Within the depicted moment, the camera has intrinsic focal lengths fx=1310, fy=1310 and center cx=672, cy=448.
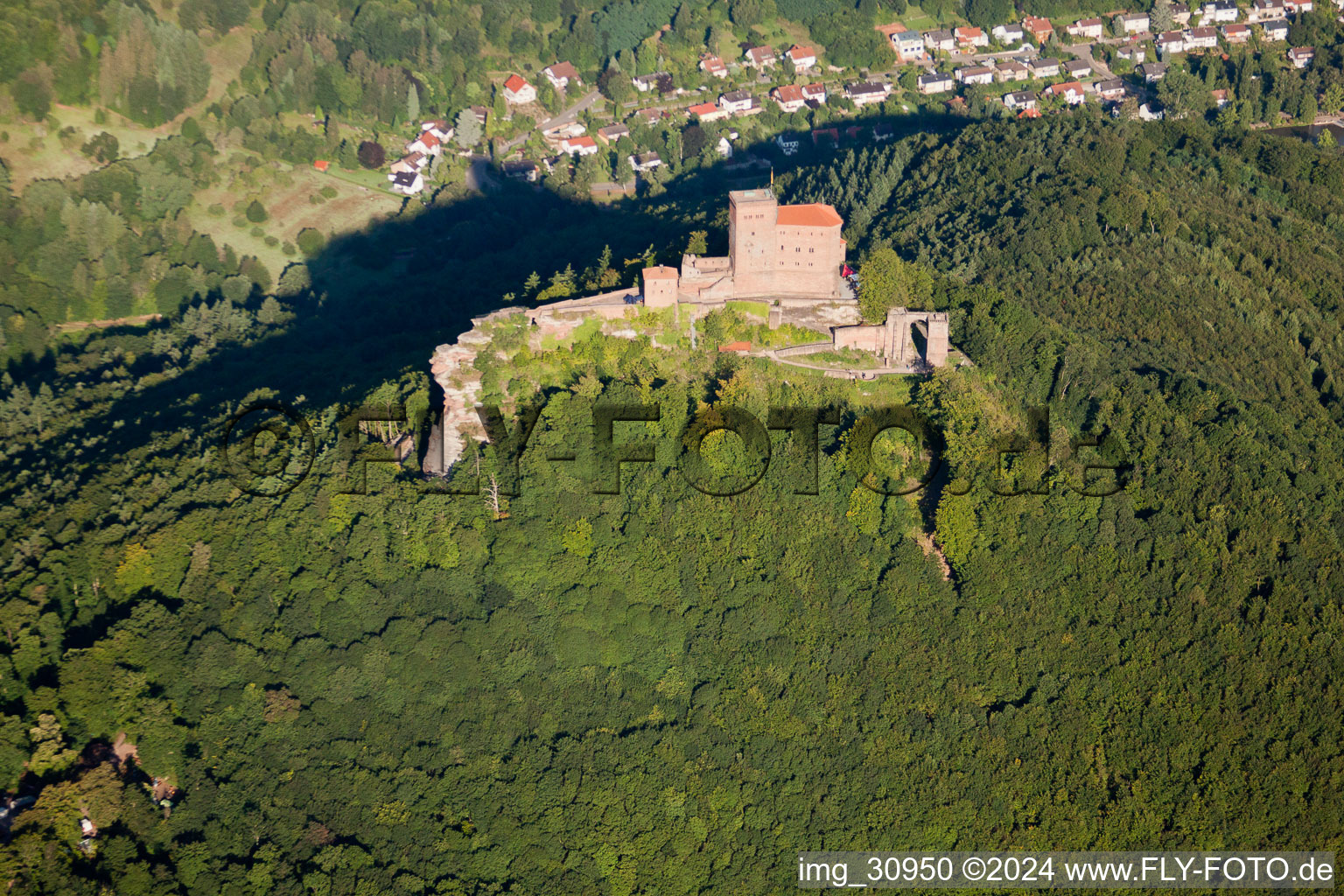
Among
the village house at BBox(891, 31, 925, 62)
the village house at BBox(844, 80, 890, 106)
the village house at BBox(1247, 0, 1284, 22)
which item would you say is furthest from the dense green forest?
the village house at BBox(1247, 0, 1284, 22)

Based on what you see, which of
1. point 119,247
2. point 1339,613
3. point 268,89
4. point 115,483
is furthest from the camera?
point 268,89

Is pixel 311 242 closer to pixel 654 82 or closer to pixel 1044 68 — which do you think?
pixel 654 82

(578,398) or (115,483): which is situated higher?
(578,398)

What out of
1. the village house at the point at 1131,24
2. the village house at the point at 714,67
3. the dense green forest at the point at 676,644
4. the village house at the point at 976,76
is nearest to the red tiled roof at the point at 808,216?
the dense green forest at the point at 676,644

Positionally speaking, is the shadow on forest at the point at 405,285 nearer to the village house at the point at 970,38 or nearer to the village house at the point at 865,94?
the village house at the point at 865,94

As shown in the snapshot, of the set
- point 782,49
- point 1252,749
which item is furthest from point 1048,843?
point 782,49

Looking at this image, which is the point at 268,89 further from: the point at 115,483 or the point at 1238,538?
the point at 1238,538

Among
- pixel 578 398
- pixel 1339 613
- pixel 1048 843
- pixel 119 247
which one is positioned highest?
pixel 119 247
